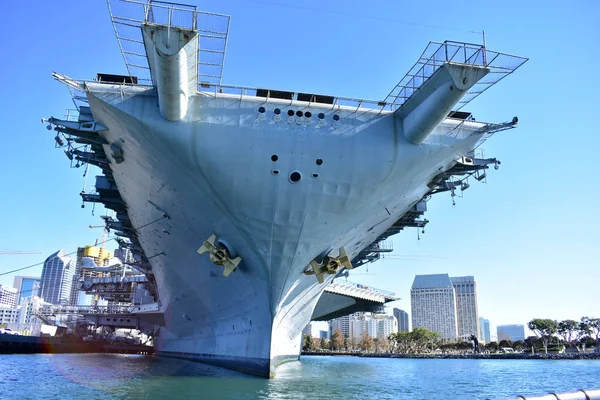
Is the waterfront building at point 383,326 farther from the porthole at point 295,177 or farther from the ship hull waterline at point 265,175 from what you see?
the porthole at point 295,177

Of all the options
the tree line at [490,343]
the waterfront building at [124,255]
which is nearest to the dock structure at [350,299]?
the waterfront building at [124,255]

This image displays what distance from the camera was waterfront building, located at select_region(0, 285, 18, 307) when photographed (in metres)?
157

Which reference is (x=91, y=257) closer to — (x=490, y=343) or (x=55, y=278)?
(x=490, y=343)

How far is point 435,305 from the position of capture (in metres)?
142

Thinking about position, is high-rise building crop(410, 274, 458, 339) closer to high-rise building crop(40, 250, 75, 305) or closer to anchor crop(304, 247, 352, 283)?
high-rise building crop(40, 250, 75, 305)

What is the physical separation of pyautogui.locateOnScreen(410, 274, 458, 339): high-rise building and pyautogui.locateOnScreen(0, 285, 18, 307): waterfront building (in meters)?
130

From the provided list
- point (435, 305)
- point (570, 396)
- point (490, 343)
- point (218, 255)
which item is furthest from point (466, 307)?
point (570, 396)

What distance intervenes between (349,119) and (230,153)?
2981mm

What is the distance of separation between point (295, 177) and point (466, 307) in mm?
149583

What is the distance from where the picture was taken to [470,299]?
147000 millimetres

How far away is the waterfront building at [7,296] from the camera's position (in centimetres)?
15671

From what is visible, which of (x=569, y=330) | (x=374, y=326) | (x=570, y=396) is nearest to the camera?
(x=570, y=396)

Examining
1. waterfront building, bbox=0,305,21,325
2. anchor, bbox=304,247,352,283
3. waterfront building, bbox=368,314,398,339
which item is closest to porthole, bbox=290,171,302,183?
anchor, bbox=304,247,352,283

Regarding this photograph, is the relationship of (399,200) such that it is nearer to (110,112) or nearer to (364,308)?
(110,112)
